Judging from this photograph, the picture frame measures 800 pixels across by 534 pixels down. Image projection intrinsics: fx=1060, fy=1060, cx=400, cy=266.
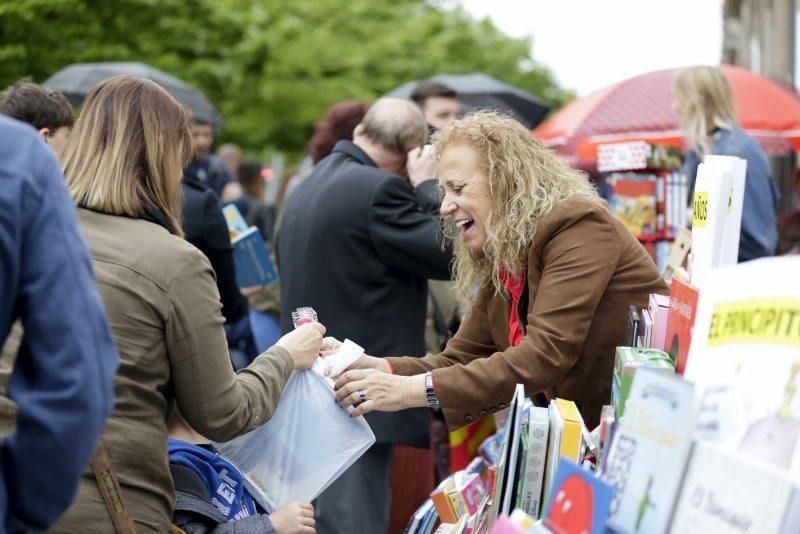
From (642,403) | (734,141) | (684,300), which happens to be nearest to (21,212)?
(642,403)

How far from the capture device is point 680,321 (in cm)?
233

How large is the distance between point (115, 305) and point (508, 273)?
1.29m

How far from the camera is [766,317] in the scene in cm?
184

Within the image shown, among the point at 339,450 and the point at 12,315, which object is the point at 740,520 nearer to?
the point at 12,315

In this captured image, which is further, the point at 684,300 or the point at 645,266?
the point at 645,266

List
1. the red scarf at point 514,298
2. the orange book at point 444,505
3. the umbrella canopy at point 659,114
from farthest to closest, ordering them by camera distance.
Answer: the umbrella canopy at point 659,114 → the orange book at point 444,505 → the red scarf at point 514,298

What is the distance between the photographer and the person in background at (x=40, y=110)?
12.4 feet

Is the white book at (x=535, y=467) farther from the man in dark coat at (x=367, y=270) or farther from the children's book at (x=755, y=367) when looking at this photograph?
the man in dark coat at (x=367, y=270)

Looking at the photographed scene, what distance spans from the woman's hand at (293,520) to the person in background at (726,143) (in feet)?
9.22

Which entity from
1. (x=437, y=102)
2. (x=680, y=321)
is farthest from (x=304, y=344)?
(x=437, y=102)

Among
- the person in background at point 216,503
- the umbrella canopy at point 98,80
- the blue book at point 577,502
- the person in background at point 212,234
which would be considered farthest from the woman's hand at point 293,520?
the umbrella canopy at point 98,80

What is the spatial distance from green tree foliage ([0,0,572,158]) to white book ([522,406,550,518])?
337 inches

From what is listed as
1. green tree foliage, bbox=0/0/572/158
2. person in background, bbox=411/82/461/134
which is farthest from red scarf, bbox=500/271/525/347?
green tree foliage, bbox=0/0/572/158

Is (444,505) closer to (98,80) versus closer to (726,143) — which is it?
(726,143)
